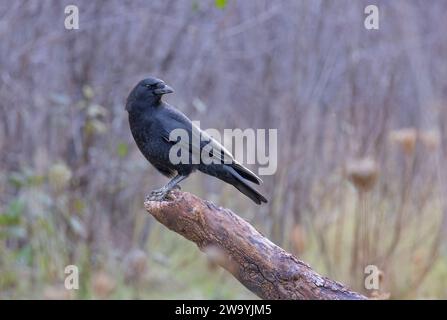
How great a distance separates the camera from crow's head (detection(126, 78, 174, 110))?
461cm

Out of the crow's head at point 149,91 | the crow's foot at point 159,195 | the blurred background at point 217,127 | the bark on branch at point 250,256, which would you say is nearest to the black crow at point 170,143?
the crow's head at point 149,91

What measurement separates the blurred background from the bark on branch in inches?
109

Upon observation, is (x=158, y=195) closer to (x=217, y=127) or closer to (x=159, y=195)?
(x=159, y=195)

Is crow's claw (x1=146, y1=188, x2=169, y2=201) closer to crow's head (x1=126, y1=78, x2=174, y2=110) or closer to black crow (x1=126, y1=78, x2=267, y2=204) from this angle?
black crow (x1=126, y1=78, x2=267, y2=204)

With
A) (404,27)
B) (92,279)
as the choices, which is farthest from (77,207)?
(404,27)

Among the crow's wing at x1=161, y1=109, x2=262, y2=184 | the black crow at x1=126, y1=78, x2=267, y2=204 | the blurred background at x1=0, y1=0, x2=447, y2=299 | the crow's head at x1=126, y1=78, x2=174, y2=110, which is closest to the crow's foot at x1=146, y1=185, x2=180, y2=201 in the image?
the black crow at x1=126, y1=78, x2=267, y2=204

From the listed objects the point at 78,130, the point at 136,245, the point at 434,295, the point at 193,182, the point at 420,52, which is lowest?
the point at 434,295

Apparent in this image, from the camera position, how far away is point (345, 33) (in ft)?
24.3

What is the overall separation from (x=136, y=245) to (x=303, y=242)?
1.58 metres

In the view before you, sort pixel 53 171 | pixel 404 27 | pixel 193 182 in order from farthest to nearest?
1. pixel 193 182
2. pixel 404 27
3. pixel 53 171

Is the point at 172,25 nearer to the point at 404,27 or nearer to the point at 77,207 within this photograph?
the point at 77,207

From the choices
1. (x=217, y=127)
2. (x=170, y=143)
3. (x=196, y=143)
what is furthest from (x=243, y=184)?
(x=217, y=127)

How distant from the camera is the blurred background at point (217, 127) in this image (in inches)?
269

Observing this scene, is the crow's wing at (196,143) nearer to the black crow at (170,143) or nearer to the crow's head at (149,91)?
the black crow at (170,143)
